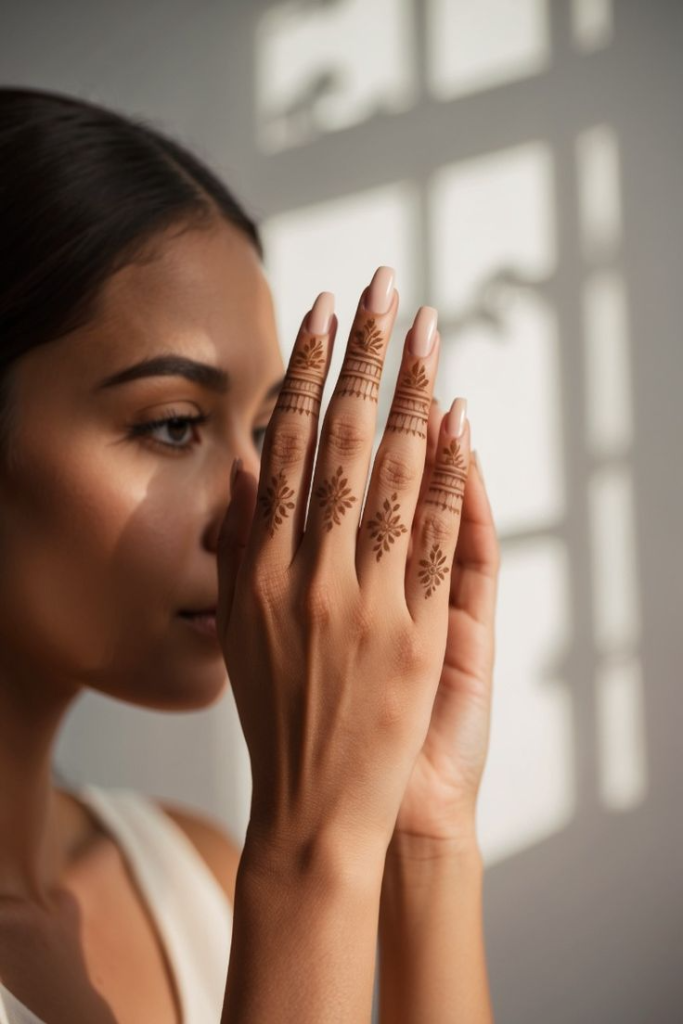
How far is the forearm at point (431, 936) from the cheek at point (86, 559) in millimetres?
337

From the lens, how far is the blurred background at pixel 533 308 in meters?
1.51

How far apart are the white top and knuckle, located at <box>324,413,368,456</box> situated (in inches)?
25.3

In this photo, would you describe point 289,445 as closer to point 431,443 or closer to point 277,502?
point 277,502

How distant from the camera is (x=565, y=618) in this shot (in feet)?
5.00

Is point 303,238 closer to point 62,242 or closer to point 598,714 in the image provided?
point 62,242

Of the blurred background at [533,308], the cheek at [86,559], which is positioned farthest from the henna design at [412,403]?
the blurred background at [533,308]

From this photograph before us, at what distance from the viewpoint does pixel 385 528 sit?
0.68 metres

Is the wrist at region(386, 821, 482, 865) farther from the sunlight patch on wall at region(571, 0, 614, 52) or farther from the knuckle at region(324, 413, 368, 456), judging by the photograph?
the sunlight patch on wall at region(571, 0, 614, 52)

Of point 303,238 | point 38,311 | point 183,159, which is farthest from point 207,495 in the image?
point 303,238

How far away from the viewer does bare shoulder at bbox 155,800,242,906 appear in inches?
48.0

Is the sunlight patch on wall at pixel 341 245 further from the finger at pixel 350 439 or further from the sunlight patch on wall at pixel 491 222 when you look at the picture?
the finger at pixel 350 439

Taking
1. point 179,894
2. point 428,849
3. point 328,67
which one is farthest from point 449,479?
point 328,67

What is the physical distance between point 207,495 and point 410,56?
100cm

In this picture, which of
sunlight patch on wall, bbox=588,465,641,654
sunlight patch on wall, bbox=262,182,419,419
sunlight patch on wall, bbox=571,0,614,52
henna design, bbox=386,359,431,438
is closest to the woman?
henna design, bbox=386,359,431,438
